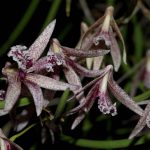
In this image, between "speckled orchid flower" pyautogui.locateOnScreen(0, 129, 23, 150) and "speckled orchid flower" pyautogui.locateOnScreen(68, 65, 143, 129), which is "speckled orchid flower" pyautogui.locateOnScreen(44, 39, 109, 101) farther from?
"speckled orchid flower" pyautogui.locateOnScreen(0, 129, 23, 150)

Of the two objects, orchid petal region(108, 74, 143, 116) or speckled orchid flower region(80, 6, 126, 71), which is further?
speckled orchid flower region(80, 6, 126, 71)

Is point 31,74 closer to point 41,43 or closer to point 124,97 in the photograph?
point 41,43

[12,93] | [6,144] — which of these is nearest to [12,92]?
[12,93]

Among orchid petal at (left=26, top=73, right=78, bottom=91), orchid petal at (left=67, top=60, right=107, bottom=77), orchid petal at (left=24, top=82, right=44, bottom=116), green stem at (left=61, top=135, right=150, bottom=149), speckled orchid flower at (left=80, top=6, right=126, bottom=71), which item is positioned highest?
speckled orchid flower at (left=80, top=6, right=126, bottom=71)

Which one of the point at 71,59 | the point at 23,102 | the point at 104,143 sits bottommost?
the point at 104,143

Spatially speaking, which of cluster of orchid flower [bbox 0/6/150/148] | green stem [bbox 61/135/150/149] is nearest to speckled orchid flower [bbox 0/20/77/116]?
cluster of orchid flower [bbox 0/6/150/148]

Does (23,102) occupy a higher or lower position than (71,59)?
lower
